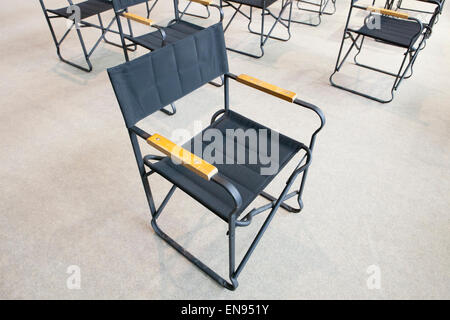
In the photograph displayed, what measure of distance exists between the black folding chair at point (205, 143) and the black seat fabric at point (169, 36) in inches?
41.6

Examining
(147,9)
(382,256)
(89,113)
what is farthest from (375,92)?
(147,9)

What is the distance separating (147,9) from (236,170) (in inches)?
138

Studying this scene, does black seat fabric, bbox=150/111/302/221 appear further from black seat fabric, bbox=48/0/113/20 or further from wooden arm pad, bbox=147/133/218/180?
black seat fabric, bbox=48/0/113/20

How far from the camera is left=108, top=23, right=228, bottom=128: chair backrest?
118cm

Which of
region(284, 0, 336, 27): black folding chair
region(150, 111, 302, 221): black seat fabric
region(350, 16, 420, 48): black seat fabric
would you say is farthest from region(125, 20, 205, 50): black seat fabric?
region(284, 0, 336, 27): black folding chair

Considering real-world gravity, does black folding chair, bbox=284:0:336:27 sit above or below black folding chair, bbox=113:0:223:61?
below

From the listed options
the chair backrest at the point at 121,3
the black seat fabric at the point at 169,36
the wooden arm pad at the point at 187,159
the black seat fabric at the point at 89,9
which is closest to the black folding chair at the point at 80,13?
the black seat fabric at the point at 89,9

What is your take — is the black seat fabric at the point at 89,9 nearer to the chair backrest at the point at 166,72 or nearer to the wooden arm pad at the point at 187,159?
the chair backrest at the point at 166,72

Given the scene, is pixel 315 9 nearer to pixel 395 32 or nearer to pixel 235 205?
pixel 395 32

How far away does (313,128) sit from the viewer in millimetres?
2287

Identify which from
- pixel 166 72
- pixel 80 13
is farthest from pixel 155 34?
pixel 166 72

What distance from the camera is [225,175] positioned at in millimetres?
1316

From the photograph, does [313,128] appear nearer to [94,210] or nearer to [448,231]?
[448,231]

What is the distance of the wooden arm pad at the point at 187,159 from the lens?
3.27 feet
